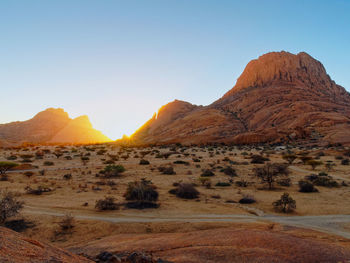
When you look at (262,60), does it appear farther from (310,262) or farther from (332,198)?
(310,262)

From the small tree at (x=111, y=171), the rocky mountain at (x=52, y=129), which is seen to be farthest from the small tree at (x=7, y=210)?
the rocky mountain at (x=52, y=129)

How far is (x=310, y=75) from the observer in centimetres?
9669

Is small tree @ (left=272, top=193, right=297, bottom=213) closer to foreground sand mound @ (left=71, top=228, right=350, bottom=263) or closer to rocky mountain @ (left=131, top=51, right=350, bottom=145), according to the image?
foreground sand mound @ (left=71, top=228, right=350, bottom=263)

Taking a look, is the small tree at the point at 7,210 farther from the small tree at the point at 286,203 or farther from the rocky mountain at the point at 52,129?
the rocky mountain at the point at 52,129

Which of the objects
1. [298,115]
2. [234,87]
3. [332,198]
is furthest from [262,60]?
[332,198]

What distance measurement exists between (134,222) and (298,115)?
253ft

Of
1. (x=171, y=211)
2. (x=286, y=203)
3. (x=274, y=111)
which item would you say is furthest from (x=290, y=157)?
(x=274, y=111)

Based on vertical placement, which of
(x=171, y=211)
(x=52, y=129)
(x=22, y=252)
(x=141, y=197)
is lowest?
(x=171, y=211)

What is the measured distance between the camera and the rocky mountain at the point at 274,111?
62.2m

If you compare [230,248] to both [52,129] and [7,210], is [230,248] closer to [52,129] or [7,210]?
[7,210]

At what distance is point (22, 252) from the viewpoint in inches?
136

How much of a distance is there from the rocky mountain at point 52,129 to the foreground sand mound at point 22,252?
5237 inches

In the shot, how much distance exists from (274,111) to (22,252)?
8557 cm

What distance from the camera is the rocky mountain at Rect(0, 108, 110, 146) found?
125 m
